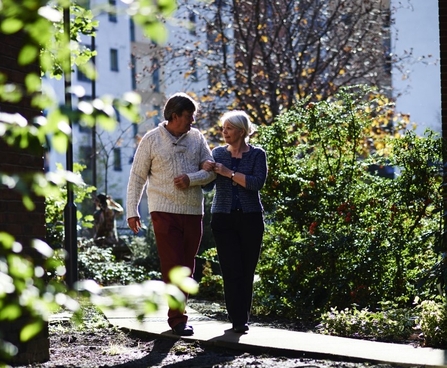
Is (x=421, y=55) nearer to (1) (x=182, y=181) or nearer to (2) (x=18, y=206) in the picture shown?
(1) (x=182, y=181)

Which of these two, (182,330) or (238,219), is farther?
(238,219)

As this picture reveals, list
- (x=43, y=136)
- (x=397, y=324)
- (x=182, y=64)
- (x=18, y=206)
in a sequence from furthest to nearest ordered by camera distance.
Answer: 1. (x=182, y=64)
2. (x=397, y=324)
3. (x=18, y=206)
4. (x=43, y=136)

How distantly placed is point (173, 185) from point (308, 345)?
1.85 metres

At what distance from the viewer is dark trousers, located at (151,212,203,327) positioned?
8.73m

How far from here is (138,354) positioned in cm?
805

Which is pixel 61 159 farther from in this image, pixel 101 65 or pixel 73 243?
pixel 73 243

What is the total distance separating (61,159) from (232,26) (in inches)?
1420

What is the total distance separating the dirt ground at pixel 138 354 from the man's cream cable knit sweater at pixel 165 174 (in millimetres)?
1090

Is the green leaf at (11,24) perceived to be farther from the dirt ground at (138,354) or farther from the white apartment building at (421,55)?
the white apartment building at (421,55)

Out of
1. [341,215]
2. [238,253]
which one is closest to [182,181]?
[238,253]

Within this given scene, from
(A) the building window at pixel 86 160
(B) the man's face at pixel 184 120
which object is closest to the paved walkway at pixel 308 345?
(B) the man's face at pixel 184 120

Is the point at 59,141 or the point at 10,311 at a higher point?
the point at 59,141

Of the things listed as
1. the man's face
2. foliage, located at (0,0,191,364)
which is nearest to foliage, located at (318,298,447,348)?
the man's face

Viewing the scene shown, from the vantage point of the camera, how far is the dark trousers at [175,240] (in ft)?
28.7
